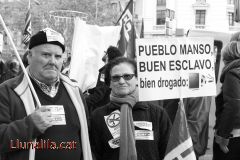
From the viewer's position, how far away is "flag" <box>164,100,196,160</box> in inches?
135

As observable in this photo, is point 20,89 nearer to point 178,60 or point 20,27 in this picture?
point 178,60

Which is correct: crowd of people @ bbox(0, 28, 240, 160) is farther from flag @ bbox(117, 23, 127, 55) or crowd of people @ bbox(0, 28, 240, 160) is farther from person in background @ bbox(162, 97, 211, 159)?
flag @ bbox(117, 23, 127, 55)

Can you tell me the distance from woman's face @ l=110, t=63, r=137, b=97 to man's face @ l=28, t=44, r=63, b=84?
515 mm

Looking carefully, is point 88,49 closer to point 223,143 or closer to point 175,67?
point 223,143

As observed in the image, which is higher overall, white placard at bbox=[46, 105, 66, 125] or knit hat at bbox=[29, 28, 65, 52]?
knit hat at bbox=[29, 28, 65, 52]

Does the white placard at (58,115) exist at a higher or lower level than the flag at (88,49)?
lower

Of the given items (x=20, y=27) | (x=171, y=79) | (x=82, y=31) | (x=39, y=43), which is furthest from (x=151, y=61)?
(x=20, y=27)

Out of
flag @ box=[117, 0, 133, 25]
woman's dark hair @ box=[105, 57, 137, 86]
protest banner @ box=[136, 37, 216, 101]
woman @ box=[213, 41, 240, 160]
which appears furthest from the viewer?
flag @ box=[117, 0, 133, 25]

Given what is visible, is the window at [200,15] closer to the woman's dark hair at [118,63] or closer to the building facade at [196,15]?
the building facade at [196,15]

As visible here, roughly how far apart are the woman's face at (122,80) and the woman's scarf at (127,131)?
0.18 ft

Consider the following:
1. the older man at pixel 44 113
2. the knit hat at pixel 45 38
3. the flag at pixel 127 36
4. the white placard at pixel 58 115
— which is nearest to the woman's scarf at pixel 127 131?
the older man at pixel 44 113

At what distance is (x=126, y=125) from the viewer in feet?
10.6

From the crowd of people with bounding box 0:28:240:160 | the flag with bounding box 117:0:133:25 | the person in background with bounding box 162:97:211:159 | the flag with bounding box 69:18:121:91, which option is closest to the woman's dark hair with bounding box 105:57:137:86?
the crowd of people with bounding box 0:28:240:160

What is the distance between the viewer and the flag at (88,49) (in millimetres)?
6918
